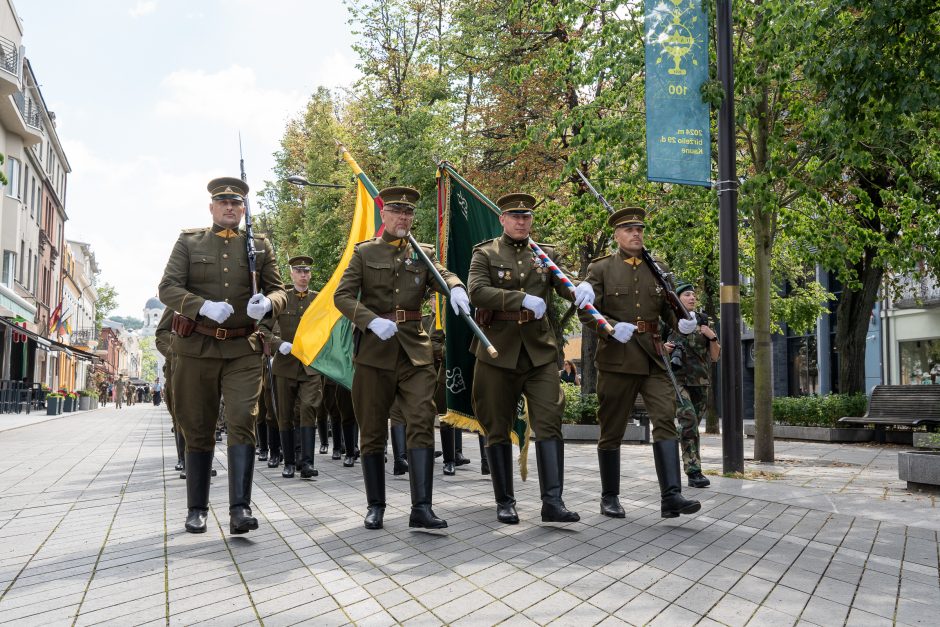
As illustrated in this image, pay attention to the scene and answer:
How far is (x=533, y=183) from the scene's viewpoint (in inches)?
720

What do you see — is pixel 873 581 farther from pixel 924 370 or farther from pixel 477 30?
pixel 924 370

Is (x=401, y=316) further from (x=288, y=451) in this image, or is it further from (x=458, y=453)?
(x=458, y=453)

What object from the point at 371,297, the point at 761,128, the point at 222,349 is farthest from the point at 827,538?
the point at 761,128

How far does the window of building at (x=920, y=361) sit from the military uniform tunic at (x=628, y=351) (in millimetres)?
22639

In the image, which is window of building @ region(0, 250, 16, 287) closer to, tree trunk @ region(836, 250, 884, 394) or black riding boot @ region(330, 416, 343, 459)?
black riding boot @ region(330, 416, 343, 459)

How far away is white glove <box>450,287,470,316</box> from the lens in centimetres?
562

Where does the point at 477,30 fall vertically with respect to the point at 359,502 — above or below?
above

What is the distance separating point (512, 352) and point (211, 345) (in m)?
2.16

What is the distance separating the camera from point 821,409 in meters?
16.7

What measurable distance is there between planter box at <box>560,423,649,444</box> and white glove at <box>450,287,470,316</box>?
9.43 metres

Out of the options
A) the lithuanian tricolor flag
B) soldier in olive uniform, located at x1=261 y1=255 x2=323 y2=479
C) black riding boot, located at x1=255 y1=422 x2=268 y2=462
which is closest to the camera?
the lithuanian tricolor flag

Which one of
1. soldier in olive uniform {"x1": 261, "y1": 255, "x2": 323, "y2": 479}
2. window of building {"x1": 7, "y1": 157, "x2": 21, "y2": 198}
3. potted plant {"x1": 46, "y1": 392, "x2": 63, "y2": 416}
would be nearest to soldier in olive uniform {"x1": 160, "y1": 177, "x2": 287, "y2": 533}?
soldier in olive uniform {"x1": 261, "y1": 255, "x2": 323, "y2": 479}

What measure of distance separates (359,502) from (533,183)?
41.2 feet

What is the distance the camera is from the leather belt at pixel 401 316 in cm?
582
